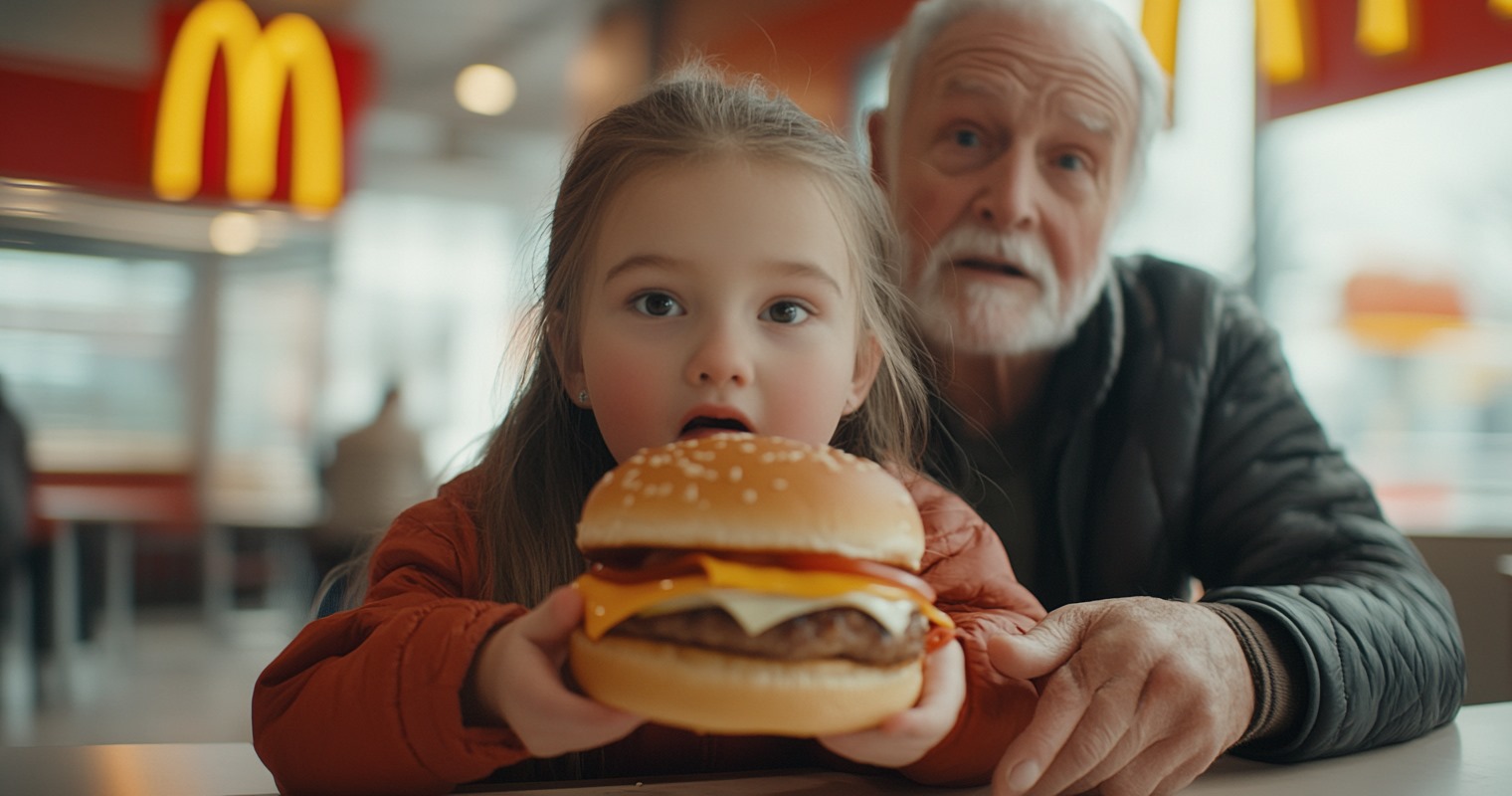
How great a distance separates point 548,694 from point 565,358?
2.25ft

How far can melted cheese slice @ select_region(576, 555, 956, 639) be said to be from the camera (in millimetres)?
822

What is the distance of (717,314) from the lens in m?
1.14

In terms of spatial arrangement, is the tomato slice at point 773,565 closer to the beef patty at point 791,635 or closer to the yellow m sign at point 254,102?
the beef patty at point 791,635

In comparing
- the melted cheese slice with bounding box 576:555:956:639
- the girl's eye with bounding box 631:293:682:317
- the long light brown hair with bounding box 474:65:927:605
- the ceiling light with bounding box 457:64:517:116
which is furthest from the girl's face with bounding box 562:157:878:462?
the ceiling light with bounding box 457:64:517:116

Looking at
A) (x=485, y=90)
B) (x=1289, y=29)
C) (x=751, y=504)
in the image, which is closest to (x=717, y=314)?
(x=751, y=504)

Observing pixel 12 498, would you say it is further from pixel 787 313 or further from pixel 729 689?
pixel 729 689

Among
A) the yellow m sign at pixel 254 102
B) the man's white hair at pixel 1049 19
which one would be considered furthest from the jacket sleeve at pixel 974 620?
the yellow m sign at pixel 254 102

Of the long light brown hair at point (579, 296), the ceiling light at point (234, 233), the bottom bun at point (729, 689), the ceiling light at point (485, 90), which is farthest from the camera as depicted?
the ceiling light at point (485, 90)

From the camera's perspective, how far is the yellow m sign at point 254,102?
5.12m

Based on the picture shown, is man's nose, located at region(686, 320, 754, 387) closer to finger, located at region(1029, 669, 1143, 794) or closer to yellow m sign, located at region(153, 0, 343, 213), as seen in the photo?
finger, located at region(1029, 669, 1143, 794)

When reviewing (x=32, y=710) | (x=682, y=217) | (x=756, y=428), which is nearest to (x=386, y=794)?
(x=756, y=428)

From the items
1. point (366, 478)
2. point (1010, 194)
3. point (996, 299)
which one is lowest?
point (366, 478)

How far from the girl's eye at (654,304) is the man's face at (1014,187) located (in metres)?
0.88

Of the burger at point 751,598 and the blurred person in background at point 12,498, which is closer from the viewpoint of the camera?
the burger at point 751,598
